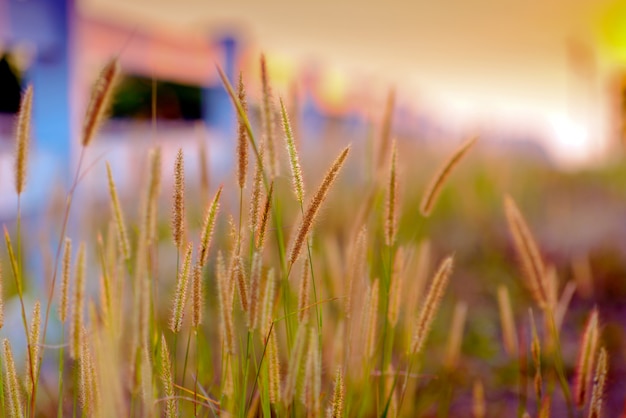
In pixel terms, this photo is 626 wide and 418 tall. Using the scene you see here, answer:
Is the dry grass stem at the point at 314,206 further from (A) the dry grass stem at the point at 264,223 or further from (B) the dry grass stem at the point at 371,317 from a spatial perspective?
(B) the dry grass stem at the point at 371,317

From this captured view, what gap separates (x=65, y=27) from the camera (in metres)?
2.20

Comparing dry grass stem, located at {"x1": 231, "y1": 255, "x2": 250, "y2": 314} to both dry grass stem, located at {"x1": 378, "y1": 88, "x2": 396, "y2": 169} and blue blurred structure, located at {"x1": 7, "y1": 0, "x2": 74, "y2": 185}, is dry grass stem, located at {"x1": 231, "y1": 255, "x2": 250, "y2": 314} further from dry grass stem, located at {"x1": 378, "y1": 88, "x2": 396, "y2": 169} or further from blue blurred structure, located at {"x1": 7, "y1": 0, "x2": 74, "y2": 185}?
blue blurred structure, located at {"x1": 7, "y1": 0, "x2": 74, "y2": 185}

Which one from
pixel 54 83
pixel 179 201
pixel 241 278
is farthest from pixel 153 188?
pixel 54 83

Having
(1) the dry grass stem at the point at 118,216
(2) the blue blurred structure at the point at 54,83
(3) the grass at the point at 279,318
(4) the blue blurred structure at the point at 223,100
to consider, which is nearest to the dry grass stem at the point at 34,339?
(3) the grass at the point at 279,318

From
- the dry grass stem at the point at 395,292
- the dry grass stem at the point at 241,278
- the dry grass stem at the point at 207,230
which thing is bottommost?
the dry grass stem at the point at 395,292

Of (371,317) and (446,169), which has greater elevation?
(446,169)

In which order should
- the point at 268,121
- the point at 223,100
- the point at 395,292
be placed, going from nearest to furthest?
the point at 268,121 < the point at 395,292 < the point at 223,100

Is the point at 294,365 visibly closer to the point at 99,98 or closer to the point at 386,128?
the point at 99,98

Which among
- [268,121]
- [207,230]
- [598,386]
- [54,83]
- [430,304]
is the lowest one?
[598,386]

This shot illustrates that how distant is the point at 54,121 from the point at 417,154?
3.65 metres

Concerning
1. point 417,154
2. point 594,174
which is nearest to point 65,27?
point 417,154

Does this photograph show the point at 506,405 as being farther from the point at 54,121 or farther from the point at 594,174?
the point at 594,174

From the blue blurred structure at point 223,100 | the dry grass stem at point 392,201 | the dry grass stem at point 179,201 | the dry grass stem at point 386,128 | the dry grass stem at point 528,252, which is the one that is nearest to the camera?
the dry grass stem at point 179,201

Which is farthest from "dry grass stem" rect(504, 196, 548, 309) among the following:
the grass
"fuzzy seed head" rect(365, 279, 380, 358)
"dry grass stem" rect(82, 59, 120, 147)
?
"dry grass stem" rect(82, 59, 120, 147)
